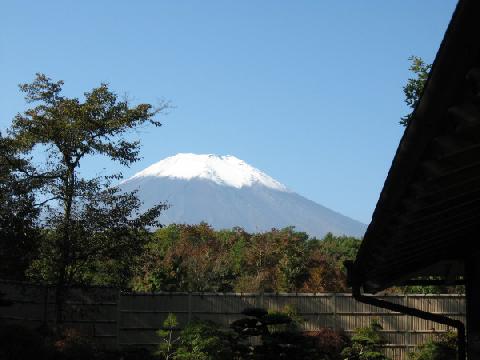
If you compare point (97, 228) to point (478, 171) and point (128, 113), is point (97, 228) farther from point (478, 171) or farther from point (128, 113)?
point (478, 171)

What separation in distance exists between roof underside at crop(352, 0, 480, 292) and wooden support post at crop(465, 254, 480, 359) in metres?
0.13

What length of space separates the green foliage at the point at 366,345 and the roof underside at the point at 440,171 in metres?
14.6

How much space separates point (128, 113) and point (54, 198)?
3.00 m

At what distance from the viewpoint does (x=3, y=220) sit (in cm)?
1789

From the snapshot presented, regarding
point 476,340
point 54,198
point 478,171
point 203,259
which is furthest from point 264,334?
point 203,259

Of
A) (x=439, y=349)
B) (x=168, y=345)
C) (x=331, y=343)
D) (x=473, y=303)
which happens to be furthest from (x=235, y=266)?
(x=473, y=303)

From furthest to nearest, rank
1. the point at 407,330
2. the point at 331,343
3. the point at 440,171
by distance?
1. the point at 407,330
2. the point at 331,343
3. the point at 440,171

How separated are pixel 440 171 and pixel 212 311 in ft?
61.9

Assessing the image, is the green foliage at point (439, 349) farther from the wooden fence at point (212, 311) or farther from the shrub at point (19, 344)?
the shrub at point (19, 344)

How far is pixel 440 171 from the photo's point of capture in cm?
243

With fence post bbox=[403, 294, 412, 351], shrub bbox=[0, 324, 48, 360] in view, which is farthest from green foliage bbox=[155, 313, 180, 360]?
fence post bbox=[403, 294, 412, 351]

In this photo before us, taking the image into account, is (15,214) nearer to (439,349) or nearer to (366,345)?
(366,345)

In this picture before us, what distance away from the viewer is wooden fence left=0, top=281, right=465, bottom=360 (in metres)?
20.4

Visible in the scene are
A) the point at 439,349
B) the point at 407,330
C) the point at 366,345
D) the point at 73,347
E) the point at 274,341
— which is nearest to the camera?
the point at 73,347
